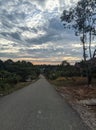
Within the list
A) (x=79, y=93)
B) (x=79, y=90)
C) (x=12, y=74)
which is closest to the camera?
(x=79, y=93)

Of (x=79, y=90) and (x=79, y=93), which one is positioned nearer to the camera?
(x=79, y=93)

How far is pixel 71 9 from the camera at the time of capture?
47750mm

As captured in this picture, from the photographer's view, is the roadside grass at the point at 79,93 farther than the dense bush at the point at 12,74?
No

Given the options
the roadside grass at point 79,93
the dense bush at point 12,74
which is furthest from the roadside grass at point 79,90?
the dense bush at point 12,74

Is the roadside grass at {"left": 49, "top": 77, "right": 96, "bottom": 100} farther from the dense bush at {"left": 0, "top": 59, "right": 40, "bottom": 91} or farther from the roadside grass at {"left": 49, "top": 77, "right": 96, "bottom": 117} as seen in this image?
the dense bush at {"left": 0, "top": 59, "right": 40, "bottom": 91}

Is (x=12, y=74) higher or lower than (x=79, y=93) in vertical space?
lower

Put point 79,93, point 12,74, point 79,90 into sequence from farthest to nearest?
point 12,74
point 79,90
point 79,93

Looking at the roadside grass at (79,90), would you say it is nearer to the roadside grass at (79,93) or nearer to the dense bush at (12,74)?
the roadside grass at (79,93)

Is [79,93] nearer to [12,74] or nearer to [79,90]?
[79,90]

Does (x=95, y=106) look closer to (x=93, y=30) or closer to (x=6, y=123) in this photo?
(x=6, y=123)

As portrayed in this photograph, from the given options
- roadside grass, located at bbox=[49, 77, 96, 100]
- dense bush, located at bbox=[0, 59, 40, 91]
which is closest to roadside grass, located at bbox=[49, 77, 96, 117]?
roadside grass, located at bbox=[49, 77, 96, 100]

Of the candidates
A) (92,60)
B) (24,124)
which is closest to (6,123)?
(24,124)

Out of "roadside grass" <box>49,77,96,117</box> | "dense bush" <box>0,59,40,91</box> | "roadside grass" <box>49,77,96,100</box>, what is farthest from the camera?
"dense bush" <box>0,59,40,91</box>

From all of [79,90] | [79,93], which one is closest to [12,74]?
[79,90]
